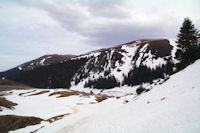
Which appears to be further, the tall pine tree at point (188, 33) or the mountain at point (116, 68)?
the mountain at point (116, 68)

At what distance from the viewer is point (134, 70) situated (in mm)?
112812

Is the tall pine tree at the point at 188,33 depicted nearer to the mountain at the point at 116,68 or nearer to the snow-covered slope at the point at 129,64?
the mountain at the point at 116,68

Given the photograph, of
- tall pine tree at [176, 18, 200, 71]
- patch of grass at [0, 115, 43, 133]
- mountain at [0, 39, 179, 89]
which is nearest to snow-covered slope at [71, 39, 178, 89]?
mountain at [0, 39, 179, 89]

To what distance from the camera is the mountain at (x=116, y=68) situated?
103 meters

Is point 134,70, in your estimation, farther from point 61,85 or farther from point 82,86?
point 61,85

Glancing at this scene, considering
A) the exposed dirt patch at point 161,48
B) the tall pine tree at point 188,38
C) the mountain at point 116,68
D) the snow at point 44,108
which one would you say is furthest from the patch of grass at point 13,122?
the exposed dirt patch at point 161,48

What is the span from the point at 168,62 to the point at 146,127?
345 feet

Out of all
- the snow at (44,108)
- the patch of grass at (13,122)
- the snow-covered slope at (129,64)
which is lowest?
the snow at (44,108)

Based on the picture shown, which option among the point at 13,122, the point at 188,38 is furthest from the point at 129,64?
the point at 13,122

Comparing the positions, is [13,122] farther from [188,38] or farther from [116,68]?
[116,68]

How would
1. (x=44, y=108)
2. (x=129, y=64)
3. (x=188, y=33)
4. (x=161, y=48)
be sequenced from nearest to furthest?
(x=188, y=33), (x=44, y=108), (x=161, y=48), (x=129, y=64)

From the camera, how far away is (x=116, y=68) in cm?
12644

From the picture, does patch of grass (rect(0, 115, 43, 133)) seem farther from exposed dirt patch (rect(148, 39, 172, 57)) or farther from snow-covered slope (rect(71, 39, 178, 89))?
exposed dirt patch (rect(148, 39, 172, 57))

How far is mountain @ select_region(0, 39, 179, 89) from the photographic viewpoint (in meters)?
103
